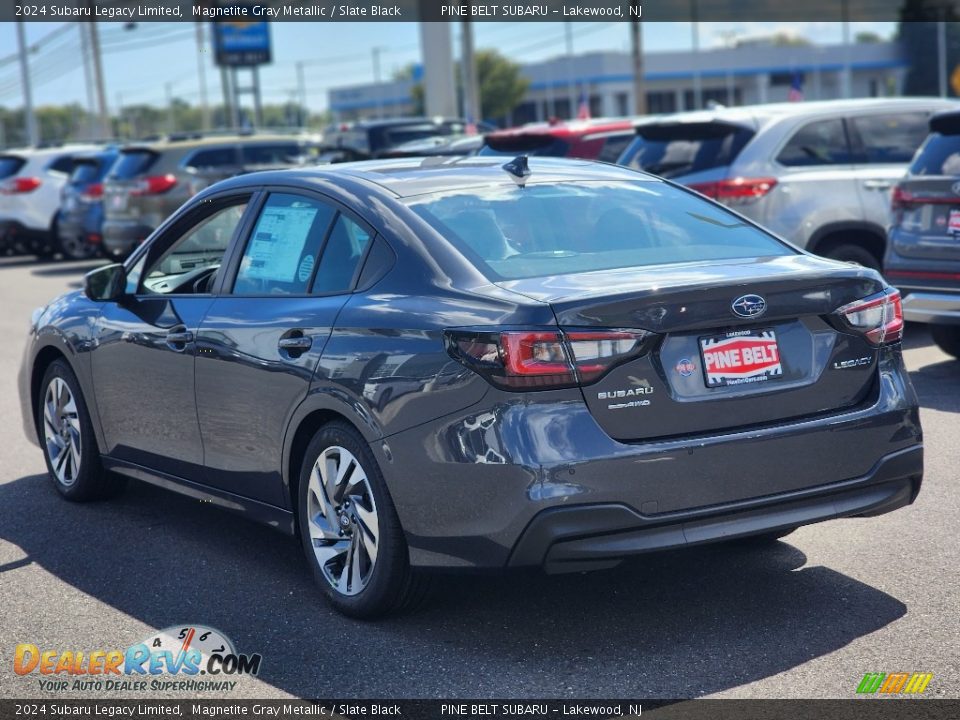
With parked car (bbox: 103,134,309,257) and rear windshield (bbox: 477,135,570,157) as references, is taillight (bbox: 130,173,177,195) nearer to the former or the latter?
parked car (bbox: 103,134,309,257)

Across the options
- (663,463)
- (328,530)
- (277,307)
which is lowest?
(328,530)

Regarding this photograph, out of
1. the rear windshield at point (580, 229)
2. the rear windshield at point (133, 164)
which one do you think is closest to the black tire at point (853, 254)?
the rear windshield at point (580, 229)

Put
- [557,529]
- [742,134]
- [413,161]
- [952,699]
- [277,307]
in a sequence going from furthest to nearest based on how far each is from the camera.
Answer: [742,134] → [413,161] → [277,307] → [557,529] → [952,699]

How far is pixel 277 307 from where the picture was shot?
539cm

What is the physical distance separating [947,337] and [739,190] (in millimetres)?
2068

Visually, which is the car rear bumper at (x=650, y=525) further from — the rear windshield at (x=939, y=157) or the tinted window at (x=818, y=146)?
the tinted window at (x=818, y=146)

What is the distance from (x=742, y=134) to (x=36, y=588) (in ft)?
24.3

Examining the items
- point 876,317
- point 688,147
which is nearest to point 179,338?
point 876,317

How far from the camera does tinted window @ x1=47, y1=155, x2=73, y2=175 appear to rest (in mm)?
25938

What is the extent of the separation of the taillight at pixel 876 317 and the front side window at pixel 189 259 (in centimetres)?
289

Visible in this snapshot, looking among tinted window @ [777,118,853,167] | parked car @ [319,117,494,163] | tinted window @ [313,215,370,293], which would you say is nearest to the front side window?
tinted window @ [313,215,370,293]

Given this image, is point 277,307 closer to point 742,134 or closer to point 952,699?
point 952,699

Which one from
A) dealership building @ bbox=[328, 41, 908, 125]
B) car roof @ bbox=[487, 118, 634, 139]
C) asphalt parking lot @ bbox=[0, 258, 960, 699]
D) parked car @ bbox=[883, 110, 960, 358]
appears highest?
dealership building @ bbox=[328, 41, 908, 125]

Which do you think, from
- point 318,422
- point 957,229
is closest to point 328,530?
point 318,422
